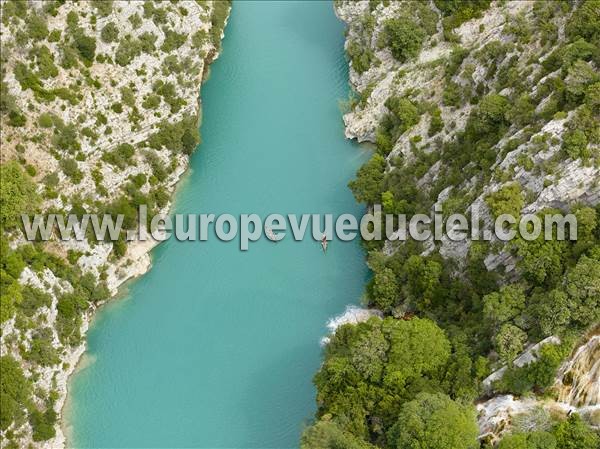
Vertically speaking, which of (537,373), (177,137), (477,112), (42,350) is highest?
(177,137)

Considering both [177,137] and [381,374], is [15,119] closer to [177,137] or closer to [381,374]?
[177,137]

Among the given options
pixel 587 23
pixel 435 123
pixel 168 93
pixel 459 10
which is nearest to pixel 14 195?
pixel 168 93

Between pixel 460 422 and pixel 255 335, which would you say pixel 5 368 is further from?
pixel 460 422

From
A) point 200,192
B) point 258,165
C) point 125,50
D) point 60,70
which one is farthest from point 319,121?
point 60,70

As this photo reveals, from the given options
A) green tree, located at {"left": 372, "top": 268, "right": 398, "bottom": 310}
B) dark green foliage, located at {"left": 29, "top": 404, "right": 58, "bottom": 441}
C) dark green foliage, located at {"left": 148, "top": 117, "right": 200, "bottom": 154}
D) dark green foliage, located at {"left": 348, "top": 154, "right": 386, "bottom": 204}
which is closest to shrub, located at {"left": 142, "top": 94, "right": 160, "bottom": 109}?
dark green foliage, located at {"left": 148, "top": 117, "right": 200, "bottom": 154}

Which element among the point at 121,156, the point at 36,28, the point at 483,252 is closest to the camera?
the point at 483,252

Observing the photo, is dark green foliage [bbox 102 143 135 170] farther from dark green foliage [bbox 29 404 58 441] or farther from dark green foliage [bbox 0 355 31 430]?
dark green foliage [bbox 29 404 58 441]

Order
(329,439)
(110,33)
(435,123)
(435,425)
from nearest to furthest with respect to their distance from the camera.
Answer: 1. (435,425)
2. (329,439)
3. (435,123)
4. (110,33)

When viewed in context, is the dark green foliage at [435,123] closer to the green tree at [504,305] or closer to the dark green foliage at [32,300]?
the green tree at [504,305]
